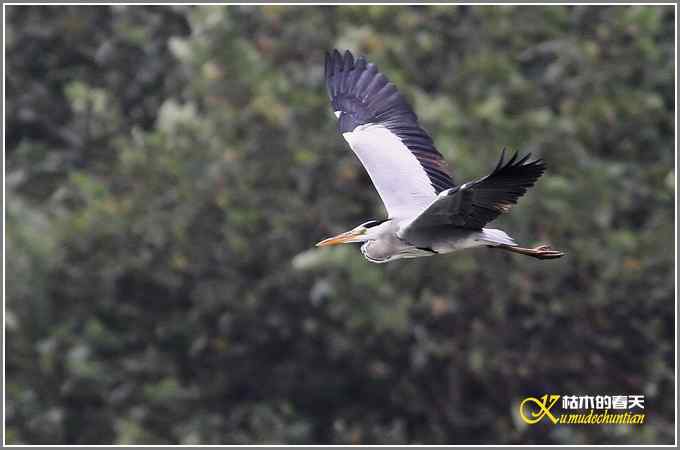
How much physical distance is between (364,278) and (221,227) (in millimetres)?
2028

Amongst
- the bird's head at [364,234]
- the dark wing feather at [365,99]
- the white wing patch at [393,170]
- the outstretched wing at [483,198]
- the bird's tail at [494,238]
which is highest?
the dark wing feather at [365,99]

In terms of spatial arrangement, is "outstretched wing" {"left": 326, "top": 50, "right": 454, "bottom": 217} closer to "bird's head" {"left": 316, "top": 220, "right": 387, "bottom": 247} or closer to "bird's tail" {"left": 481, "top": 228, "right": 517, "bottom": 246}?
"bird's head" {"left": 316, "top": 220, "right": 387, "bottom": 247}

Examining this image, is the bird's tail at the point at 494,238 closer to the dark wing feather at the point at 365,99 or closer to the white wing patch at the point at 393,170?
the white wing patch at the point at 393,170

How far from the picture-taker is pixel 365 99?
9117 millimetres

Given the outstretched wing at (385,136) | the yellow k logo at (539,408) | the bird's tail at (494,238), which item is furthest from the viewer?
the yellow k logo at (539,408)

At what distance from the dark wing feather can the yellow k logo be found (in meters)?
4.58

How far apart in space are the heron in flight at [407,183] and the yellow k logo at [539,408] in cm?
463

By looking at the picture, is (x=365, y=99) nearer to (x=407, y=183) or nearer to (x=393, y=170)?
(x=393, y=170)

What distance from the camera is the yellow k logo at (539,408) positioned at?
43.0 feet

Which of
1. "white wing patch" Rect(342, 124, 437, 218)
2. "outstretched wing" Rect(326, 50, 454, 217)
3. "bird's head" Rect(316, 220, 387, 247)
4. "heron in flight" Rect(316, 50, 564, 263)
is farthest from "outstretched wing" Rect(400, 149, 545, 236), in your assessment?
"outstretched wing" Rect(326, 50, 454, 217)

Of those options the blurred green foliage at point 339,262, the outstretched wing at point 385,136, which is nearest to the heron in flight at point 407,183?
the outstretched wing at point 385,136

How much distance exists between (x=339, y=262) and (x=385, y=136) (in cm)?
426

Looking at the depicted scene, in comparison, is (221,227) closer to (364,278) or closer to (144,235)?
(144,235)

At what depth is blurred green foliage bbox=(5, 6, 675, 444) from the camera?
45.1 ft
